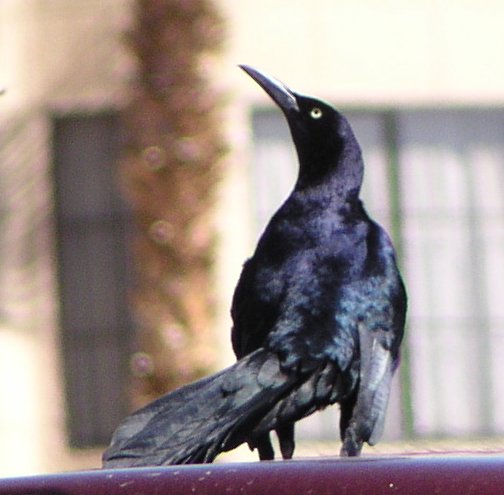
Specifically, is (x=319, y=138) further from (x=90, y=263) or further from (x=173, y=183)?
(x=90, y=263)

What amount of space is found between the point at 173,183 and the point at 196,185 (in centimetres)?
14

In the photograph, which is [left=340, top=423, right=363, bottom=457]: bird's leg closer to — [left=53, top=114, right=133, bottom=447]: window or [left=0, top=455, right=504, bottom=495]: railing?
[left=0, top=455, right=504, bottom=495]: railing

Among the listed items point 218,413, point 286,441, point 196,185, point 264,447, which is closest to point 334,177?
point 286,441

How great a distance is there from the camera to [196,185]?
1175cm

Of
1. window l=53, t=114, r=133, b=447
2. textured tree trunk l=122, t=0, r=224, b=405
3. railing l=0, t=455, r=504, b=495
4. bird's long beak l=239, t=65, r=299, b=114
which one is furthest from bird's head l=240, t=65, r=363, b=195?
window l=53, t=114, r=133, b=447

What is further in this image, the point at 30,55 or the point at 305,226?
the point at 30,55

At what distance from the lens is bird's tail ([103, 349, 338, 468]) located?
3.19 metres

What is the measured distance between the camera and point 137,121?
11.8 meters

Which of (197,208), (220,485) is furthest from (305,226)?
(197,208)

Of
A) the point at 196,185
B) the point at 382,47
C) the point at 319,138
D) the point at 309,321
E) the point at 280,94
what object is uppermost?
the point at 382,47

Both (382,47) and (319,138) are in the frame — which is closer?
(319,138)

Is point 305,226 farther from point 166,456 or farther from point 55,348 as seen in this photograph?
point 55,348

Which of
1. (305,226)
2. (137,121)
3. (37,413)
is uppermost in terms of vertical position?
(137,121)

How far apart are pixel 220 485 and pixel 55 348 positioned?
31.4ft
